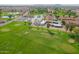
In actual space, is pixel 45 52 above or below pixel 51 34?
below

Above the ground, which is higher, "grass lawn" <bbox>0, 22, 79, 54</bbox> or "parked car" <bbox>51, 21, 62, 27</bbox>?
"parked car" <bbox>51, 21, 62, 27</bbox>

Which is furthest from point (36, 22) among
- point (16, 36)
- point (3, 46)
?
point (3, 46)

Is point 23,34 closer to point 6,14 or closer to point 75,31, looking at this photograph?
point 6,14

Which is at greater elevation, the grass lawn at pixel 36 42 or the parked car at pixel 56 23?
the parked car at pixel 56 23

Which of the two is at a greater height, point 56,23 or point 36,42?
point 56,23

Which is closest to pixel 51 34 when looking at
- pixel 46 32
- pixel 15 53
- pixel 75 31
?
pixel 46 32

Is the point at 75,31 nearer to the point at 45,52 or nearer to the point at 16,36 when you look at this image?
the point at 45,52
